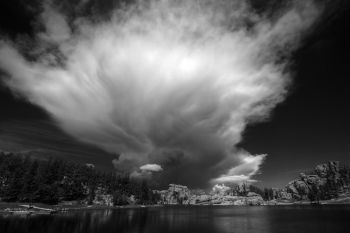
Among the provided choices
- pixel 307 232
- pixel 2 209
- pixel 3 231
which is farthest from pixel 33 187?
pixel 307 232

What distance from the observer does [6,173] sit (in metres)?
193

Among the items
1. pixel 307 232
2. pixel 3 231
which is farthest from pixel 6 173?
pixel 307 232

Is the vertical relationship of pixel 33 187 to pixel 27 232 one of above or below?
above

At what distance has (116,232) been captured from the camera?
6569 centimetres

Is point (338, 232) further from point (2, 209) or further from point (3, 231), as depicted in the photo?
point (2, 209)

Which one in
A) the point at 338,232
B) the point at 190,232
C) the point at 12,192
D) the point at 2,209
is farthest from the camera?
the point at 12,192

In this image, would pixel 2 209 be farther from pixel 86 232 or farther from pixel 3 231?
pixel 86 232

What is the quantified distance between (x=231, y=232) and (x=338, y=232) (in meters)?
33.0

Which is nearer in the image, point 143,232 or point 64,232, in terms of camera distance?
point 64,232

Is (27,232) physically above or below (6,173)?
below

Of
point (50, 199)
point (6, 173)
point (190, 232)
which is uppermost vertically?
point (6, 173)

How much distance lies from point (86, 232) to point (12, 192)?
14321 centimetres

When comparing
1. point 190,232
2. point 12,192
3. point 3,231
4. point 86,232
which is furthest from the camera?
point 12,192

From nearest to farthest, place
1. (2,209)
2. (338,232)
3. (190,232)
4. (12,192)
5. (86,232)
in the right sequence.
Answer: (86,232) → (338,232) → (190,232) → (2,209) → (12,192)
